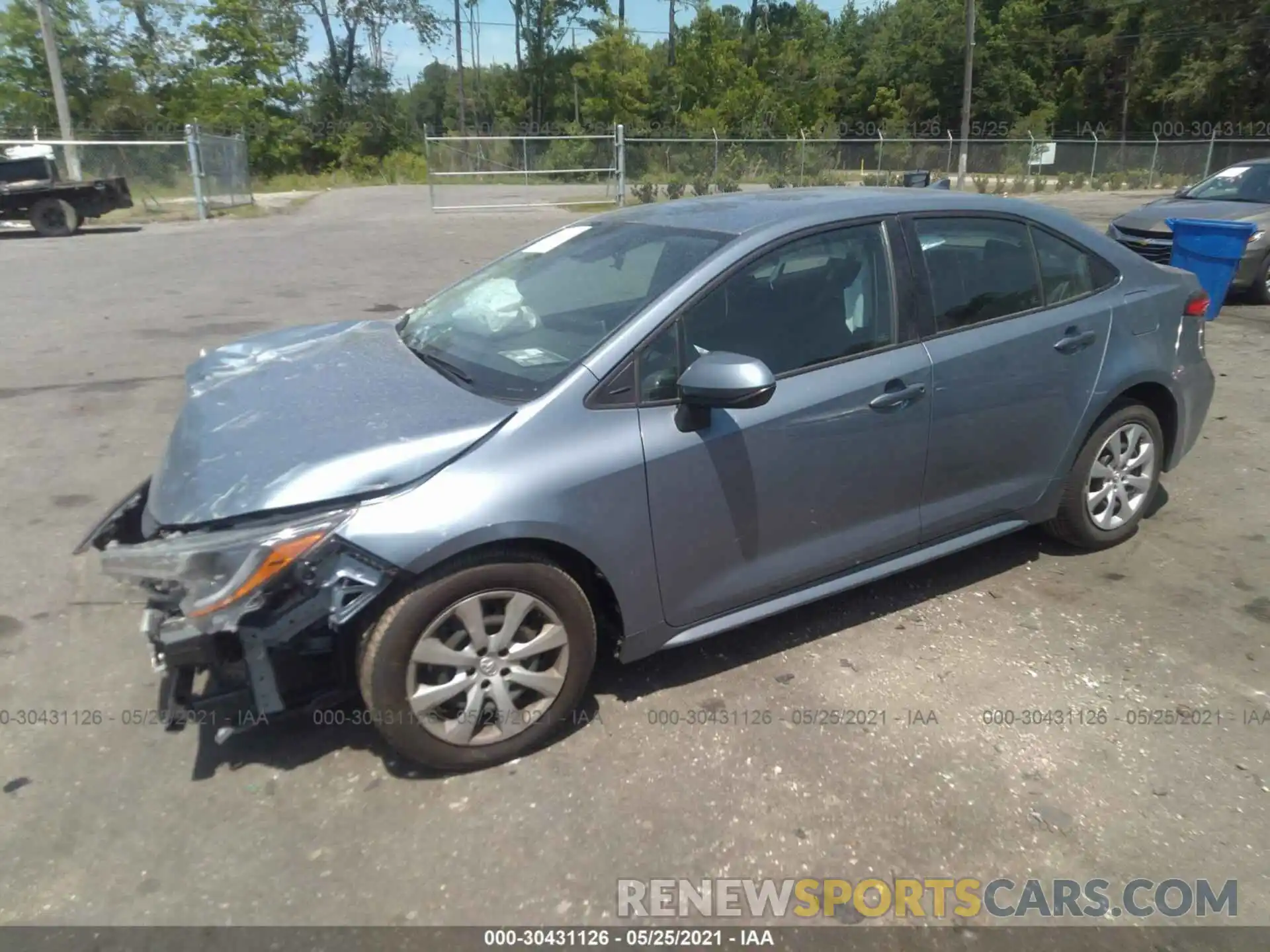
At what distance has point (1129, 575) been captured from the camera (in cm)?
431

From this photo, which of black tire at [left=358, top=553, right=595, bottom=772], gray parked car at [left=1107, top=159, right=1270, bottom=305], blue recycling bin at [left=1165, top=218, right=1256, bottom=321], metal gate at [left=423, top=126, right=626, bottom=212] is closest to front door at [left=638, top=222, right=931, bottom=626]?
black tire at [left=358, top=553, right=595, bottom=772]

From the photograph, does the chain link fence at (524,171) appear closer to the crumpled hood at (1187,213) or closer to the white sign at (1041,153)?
the crumpled hood at (1187,213)

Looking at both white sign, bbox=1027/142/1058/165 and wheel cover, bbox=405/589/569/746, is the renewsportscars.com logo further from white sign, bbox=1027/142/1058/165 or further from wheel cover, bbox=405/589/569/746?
white sign, bbox=1027/142/1058/165

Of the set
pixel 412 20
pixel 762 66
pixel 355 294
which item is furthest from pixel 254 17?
pixel 355 294

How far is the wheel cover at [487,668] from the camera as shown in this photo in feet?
9.38

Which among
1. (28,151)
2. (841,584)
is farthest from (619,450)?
(28,151)

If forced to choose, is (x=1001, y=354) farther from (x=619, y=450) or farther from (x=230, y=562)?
(x=230, y=562)

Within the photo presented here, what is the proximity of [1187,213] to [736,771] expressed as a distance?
10.4 metres

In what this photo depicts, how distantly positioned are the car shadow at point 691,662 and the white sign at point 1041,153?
3749cm

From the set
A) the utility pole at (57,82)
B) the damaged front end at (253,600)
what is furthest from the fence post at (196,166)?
the damaged front end at (253,600)

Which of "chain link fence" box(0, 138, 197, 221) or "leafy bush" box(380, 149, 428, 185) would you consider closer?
"chain link fence" box(0, 138, 197, 221)

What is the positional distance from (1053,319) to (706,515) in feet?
6.31

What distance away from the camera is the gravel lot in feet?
8.63

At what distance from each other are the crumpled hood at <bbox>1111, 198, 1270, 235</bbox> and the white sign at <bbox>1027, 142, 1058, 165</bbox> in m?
29.0
